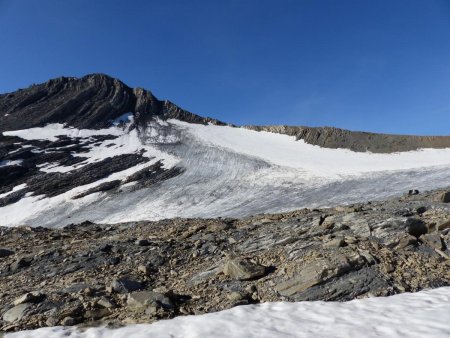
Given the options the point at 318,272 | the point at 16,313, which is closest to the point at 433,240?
the point at 318,272

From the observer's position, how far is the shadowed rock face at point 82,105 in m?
68.6

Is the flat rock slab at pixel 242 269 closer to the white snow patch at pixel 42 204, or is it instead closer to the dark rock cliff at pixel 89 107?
the white snow patch at pixel 42 204

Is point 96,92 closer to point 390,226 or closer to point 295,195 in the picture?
point 295,195

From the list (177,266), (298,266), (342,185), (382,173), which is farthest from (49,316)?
(382,173)

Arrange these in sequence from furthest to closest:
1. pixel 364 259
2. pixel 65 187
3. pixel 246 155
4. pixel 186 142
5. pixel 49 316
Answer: pixel 186 142 < pixel 246 155 < pixel 65 187 < pixel 364 259 < pixel 49 316

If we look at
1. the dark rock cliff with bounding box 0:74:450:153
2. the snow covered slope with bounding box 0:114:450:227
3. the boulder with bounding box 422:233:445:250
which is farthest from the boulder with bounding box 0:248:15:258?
the dark rock cliff with bounding box 0:74:450:153

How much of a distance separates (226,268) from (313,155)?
37588 mm

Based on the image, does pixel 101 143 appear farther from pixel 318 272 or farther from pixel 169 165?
pixel 318 272

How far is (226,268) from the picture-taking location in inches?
371

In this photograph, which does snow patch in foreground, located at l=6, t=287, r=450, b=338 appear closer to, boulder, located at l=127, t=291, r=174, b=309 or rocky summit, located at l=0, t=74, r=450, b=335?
rocky summit, located at l=0, t=74, r=450, b=335

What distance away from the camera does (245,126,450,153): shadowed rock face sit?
44062mm

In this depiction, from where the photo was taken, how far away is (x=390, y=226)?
1037 centimetres

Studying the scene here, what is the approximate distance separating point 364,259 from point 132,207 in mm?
26754

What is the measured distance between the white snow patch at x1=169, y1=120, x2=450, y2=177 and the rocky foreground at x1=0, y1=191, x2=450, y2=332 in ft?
79.2
